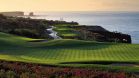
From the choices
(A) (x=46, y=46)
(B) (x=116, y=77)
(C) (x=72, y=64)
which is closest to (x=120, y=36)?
(A) (x=46, y=46)

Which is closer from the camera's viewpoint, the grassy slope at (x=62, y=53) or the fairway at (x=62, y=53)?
the fairway at (x=62, y=53)

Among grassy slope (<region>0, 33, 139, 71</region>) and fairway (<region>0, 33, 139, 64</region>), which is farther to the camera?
grassy slope (<region>0, 33, 139, 71</region>)

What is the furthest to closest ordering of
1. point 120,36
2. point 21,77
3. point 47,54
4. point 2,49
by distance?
point 120,36 < point 2,49 < point 47,54 < point 21,77

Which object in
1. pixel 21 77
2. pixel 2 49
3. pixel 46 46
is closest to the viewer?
pixel 21 77

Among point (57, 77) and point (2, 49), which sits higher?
point (57, 77)

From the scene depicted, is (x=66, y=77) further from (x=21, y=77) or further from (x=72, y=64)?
(x=72, y=64)

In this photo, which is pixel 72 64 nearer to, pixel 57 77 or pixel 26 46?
pixel 57 77

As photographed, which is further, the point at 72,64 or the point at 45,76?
the point at 72,64

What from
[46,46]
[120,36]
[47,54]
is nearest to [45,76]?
[47,54]

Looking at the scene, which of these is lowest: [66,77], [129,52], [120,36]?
[120,36]
